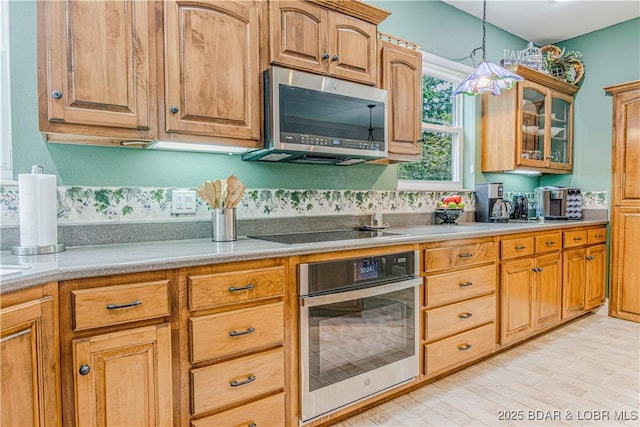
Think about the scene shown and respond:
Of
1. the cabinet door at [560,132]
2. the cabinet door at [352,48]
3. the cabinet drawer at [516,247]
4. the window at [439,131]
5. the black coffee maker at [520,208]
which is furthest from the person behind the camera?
the cabinet door at [560,132]

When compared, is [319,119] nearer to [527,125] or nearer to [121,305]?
[121,305]

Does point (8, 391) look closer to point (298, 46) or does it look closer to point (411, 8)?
point (298, 46)

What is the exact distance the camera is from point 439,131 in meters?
3.17

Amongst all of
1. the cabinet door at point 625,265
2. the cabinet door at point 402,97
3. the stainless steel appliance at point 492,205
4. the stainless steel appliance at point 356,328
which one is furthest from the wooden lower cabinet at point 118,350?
the cabinet door at point 625,265

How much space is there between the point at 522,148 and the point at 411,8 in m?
1.59

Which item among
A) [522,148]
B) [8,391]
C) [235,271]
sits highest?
[522,148]

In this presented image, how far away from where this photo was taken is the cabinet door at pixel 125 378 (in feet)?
3.89

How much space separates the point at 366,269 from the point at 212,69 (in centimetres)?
121

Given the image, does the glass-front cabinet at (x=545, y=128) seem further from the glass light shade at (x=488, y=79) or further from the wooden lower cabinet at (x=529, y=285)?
the glass light shade at (x=488, y=79)

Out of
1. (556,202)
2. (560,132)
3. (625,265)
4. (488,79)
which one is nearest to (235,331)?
(488,79)

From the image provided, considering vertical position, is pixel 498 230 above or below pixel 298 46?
below

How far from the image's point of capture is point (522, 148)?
3312 millimetres

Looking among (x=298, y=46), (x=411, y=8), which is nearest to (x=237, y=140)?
(x=298, y=46)

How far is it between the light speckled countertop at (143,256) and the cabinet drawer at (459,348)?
662 mm
